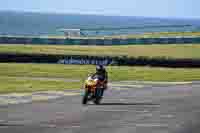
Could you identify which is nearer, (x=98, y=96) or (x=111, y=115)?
(x=111, y=115)

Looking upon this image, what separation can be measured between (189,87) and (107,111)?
702 inches

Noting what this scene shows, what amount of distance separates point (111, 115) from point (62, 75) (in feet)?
93.8

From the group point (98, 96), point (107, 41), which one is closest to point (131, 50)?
point (107, 41)

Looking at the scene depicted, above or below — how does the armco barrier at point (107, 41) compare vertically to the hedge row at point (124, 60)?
below

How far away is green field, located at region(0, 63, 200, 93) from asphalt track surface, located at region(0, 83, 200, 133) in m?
7.96

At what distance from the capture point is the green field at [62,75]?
42906 millimetres

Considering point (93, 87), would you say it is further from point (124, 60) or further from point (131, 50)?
point (131, 50)

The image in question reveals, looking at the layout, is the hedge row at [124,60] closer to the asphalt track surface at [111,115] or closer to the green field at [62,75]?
the green field at [62,75]

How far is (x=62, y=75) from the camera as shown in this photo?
5297 centimetres

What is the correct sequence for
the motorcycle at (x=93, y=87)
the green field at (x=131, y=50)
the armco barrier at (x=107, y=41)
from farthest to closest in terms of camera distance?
the armco barrier at (x=107, y=41) < the green field at (x=131, y=50) < the motorcycle at (x=93, y=87)

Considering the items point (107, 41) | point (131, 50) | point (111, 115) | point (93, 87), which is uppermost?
point (111, 115)

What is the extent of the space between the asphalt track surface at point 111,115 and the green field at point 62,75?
7.96 metres

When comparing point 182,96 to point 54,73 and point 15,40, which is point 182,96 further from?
point 15,40

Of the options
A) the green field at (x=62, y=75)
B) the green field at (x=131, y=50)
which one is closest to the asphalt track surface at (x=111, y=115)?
the green field at (x=62, y=75)
